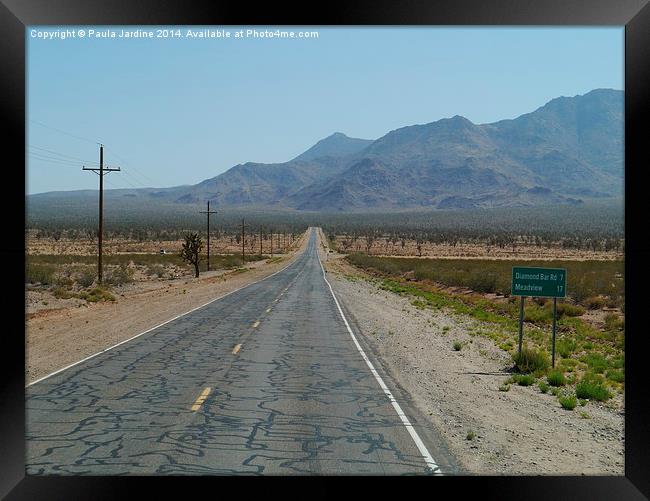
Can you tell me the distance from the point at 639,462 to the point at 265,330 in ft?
54.6

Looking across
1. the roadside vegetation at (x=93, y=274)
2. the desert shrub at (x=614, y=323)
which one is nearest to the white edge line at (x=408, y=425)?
the desert shrub at (x=614, y=323)

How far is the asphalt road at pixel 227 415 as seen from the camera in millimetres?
9312

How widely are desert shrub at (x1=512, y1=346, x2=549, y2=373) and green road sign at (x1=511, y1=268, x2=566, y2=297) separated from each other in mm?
1778

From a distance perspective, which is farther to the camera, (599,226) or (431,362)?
(599,226)

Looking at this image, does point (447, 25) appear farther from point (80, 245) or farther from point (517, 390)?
point (80, 245)

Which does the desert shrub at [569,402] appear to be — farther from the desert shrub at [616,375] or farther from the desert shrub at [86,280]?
the desert shrub at [86,280]

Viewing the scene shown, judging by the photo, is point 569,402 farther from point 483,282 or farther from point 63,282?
point 63,282

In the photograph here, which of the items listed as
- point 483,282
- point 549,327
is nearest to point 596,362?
point 549,327

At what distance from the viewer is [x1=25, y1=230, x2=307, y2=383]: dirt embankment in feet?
62.6

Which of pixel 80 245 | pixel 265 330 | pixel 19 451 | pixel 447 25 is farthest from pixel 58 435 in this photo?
pixel 80 245

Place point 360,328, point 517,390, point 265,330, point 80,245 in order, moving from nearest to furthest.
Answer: point 517,390
point 265,330
point 360,328
point 80,245

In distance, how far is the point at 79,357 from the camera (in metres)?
18.6

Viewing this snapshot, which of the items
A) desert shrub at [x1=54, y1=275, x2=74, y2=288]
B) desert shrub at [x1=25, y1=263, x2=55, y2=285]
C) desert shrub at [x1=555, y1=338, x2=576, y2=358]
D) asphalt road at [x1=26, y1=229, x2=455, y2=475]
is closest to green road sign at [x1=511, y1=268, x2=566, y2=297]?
asphalt road at [x1=26, y1=229, x2=455, y2=475]
